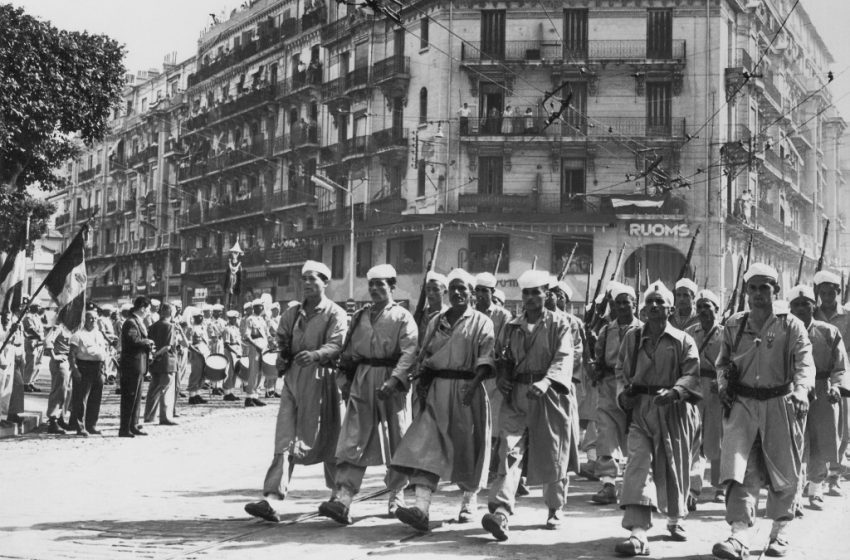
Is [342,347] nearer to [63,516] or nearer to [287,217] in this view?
[63,516]

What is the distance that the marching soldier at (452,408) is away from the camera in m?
7.66

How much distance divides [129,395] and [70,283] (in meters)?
1.94

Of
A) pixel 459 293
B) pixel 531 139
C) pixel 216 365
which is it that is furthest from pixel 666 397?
pixel 531 139

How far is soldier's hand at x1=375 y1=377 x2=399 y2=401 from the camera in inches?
305

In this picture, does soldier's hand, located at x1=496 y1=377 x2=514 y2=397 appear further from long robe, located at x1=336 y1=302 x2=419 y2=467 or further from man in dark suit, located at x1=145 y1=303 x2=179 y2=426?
man in dark suit, located at x1=145 y1=303 x2=179 y2=426

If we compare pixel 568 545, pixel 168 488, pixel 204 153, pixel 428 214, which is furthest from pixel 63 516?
pixel 204 153

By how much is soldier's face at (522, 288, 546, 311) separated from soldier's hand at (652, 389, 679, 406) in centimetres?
123

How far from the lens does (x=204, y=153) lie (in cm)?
5844

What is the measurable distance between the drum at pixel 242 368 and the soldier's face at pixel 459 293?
1306cm

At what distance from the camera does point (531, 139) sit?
127ft

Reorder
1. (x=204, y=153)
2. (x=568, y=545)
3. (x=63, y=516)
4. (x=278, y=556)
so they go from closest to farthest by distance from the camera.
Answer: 1. (x=278, y=556)
2. (x=568, y=545)
3. (x=63, y=516)
4. (x=204, y=153)

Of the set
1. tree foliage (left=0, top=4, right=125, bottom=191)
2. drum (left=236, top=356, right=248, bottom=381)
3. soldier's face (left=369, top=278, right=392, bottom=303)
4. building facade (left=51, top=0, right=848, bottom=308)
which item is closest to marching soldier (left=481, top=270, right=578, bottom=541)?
soldier's face (left=369, top=278, right=392, bottom=303)

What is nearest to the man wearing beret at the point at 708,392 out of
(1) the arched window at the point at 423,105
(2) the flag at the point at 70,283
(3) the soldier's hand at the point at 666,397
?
(3) the soldier's hand at the point at 666,397

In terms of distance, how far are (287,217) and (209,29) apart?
48.3 feet
